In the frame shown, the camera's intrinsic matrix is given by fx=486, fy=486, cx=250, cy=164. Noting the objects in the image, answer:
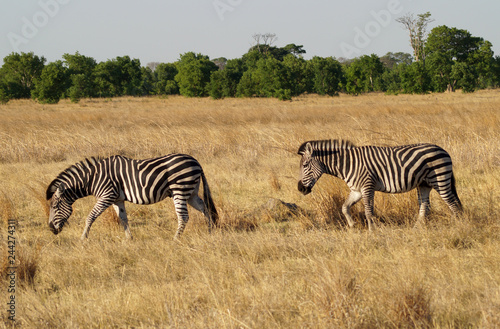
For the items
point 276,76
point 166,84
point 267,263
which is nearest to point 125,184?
point 267,263

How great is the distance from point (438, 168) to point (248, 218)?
9.94 feet

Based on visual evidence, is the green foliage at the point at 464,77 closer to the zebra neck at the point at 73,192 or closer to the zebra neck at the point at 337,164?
the zebra neck at the point at 337,164

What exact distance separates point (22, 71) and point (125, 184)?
5897 cm

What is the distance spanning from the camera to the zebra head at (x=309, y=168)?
6961mm

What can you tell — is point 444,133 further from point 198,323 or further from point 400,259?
point 198,323

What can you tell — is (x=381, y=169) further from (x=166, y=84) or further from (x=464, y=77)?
(x=166, y=84)

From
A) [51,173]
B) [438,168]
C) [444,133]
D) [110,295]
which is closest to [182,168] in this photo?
[110,295]

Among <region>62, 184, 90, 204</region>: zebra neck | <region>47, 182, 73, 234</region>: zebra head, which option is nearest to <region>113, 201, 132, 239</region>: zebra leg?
<region>62, 184, 90, 204</region>: zebra neck

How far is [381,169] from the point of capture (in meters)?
6.80

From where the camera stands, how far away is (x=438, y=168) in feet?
21.9

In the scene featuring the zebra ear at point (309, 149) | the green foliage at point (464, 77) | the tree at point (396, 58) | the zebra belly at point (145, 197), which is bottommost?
the zebra belly at point (145, 197)

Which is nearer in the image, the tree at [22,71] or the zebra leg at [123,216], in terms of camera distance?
the zebra leg at [123,216]

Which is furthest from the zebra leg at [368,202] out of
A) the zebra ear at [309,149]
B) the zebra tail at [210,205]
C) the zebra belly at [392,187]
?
the zebra tail at [210,205]

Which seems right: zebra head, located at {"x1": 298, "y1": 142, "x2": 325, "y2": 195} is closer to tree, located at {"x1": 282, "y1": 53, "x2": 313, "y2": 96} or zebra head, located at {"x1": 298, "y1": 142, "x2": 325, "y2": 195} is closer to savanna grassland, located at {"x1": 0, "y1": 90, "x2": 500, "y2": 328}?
savanna grassland, located at {"x1": 0, "y1": 90, "x2": 500, "y2": 328}
